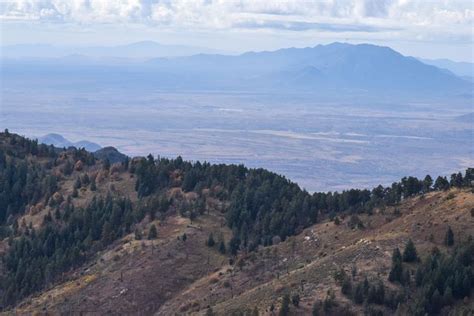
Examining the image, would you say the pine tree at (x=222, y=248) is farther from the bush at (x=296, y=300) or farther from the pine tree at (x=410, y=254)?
the pine tree at (x=410, y=254)

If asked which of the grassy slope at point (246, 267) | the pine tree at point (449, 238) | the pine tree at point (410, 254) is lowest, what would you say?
the grassy slope at point (246, 267)

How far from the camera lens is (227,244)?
240 feet

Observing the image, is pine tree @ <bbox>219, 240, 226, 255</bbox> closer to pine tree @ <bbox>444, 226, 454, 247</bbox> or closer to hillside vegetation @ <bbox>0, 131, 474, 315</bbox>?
hillside vegetation @ <bbox>0, 131, 474, 315</bbox>

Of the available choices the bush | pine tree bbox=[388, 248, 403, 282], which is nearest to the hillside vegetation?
pine tree bbox=[388, 248, 403, 282]

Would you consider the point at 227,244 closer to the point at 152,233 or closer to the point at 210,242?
the point at 210,242

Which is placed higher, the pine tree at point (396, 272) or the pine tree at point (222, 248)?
the pine tree at point (396, 272)

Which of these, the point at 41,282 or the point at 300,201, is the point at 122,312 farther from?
the point at 300,201

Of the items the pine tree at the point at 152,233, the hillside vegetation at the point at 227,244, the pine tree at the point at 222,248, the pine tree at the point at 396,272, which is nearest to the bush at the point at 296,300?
the hillside vegetation at the point at 227,244

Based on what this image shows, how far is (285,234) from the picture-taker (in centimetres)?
7400

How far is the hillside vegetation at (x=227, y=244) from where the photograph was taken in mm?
53875

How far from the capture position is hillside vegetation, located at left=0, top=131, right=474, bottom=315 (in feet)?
177

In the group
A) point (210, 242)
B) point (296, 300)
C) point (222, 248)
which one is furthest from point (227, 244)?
point (296, 300)

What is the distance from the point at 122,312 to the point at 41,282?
557 inches

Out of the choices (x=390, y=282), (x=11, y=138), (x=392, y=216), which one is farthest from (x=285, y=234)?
(x=11, y=138)
